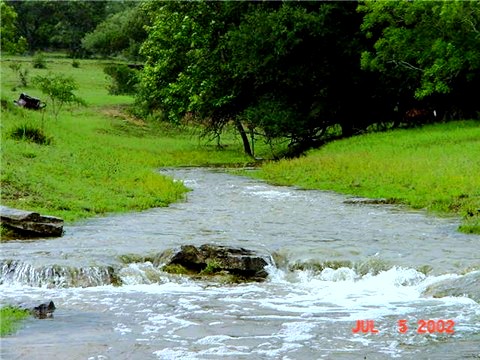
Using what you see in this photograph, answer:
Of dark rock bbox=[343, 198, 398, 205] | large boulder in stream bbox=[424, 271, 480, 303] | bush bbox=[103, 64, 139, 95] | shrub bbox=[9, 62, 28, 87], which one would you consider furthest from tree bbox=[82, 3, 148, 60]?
large boulder in stream bbox=[424, 271, 480, 303]

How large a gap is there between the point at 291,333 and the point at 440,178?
1439 centimetres

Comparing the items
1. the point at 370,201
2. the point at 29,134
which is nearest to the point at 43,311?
the point at 370,201

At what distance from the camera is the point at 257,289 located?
1280 centimetres

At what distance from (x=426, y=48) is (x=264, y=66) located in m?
7.71

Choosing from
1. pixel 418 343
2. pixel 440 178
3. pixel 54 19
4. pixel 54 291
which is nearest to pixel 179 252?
pixel 54 291

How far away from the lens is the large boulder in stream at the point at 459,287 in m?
11.5

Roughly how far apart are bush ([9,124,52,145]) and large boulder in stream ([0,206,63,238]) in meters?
12.8

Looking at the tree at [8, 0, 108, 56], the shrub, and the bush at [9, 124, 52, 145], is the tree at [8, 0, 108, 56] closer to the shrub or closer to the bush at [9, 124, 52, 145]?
the shrub

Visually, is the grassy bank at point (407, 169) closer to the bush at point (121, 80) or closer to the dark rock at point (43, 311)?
the dark rock at point (43, 311)

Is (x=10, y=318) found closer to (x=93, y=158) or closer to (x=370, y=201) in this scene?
(x=370, y=201)

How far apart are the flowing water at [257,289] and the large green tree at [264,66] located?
17.6 meters

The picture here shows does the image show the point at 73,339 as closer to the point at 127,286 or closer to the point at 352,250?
the point at 127,286

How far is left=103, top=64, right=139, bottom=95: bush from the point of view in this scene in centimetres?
6253

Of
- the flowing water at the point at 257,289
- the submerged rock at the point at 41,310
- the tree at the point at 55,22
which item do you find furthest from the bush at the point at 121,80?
the submerged rock at the point at 41,310
